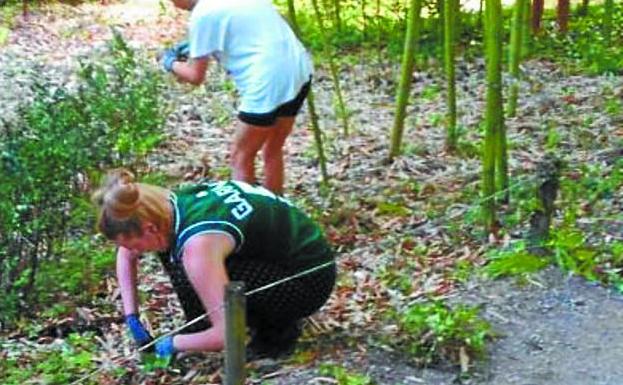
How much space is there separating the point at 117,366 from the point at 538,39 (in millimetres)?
6047

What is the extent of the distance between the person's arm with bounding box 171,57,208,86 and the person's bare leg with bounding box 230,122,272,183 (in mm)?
240

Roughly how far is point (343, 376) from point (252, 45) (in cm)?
167

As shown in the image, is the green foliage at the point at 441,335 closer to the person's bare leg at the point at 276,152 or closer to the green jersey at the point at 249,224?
the green jersey at the point at 249,224

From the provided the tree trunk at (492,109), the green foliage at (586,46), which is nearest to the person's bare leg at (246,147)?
the tree trunk at (492,109)

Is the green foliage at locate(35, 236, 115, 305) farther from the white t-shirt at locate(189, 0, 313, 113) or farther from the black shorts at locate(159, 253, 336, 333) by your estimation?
the black shorts at locate(159, 253, 336, 333)

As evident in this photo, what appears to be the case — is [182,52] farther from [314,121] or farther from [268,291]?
[268,291]

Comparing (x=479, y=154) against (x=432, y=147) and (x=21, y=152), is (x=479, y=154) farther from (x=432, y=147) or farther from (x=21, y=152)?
(x=21, y=152)

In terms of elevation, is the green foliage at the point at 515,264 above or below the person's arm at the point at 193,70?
below

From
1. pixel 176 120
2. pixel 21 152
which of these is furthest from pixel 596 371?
pixel 176 120

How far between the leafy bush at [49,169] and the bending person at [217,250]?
2.78 ft

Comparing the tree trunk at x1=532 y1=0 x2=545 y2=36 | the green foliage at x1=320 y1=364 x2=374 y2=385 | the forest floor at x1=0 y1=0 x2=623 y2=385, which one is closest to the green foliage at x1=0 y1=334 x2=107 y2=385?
the forest floor at x1=0 y1=0 x2=623 y2=385

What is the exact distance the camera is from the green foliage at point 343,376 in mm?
2980

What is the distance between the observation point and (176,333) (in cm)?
319

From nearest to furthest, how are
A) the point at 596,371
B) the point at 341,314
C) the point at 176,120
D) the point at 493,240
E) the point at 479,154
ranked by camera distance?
the point at 596,371 < the point at 341,314 < the point at 493,240 < the point at 479,154 < the point at 176,120
